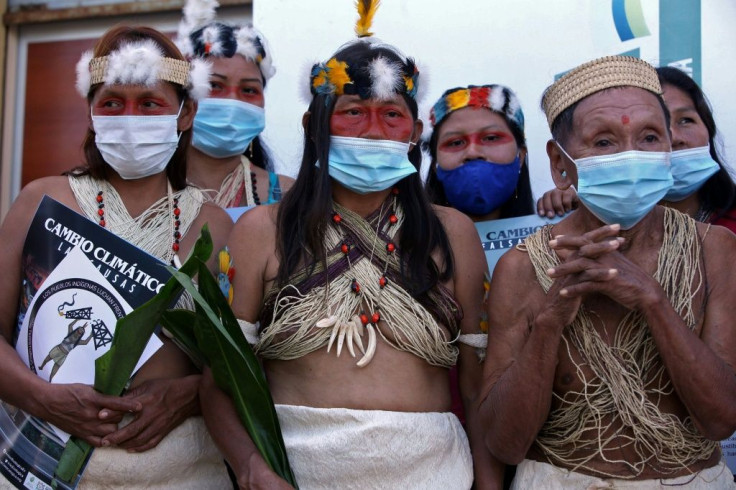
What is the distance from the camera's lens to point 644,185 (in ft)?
8.64

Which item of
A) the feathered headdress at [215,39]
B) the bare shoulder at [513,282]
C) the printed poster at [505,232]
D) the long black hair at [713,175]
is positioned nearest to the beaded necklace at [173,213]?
the bare shoulder at [513,282]

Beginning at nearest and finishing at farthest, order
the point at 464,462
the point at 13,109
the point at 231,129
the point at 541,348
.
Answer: the point at 541,348 → the point at 464,462 → the point at 231,129 → the point at 13,109

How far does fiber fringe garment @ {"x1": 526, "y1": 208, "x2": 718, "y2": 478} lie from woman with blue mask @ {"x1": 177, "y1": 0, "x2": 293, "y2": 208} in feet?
5.88

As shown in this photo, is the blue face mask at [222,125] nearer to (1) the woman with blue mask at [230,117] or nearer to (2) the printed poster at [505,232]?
(1) the woman with blue mask at [230,117]

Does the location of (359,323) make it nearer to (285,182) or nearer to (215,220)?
(215,220)

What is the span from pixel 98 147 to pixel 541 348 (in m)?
1.66

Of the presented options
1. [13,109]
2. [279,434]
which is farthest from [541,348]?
[13,109]

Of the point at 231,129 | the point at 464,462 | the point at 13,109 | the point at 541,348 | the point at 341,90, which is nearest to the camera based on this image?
the point at 541,348

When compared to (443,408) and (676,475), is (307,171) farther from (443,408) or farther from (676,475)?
(676,475)

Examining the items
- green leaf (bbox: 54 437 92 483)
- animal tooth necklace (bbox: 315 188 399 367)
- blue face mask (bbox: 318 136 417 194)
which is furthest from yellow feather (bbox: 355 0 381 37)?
green leaf (bbox: 54 437 92 483)

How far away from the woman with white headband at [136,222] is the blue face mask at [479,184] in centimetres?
99

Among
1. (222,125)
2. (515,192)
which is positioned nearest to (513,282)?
(515,192)

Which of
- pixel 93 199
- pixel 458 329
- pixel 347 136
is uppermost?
pixel 347 136

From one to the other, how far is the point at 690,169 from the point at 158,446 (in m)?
2.19
